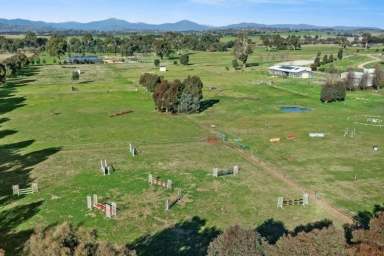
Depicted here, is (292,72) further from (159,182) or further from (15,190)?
(15,190)

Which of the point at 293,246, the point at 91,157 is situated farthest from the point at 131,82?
the point at 293,246

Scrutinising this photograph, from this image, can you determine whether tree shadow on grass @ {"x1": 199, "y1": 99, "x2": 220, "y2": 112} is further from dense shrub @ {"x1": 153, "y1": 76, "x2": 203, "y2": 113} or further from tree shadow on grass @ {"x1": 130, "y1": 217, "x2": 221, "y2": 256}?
tree shadow on grass @ {"x1": 130, "y1": 217, "x2": 221, "y2": 256}

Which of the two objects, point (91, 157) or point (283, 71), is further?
point (283, 71)

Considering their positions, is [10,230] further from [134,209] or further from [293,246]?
[293,246]

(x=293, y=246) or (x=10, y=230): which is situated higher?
(x=293, y=246)

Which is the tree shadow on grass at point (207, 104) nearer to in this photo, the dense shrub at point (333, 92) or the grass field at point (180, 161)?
the grass field at point (180, 161)

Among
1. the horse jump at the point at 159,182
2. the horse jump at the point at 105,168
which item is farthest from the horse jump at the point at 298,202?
the horse jump at the point at 105,168

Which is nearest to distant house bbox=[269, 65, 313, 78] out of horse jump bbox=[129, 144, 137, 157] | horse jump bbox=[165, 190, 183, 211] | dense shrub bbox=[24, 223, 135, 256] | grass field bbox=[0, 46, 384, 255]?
grass field bbox=[0, 46, 384, 255]

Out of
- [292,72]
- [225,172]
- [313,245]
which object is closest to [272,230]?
[313,245]
